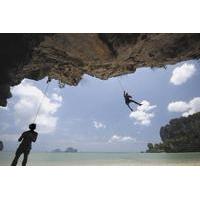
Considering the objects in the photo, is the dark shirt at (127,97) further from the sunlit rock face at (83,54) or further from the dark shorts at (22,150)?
the dark shorts at (22,150)

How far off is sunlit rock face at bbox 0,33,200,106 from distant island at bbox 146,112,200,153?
320 centimetres

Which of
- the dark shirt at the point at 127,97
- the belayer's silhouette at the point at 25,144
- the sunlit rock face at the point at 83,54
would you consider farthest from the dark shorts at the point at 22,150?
the dark shirt at the point at 127,97

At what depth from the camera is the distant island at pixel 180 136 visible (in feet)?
36.3

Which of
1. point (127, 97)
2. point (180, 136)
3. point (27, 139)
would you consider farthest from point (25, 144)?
point (180, 136)

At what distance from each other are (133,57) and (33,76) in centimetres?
266

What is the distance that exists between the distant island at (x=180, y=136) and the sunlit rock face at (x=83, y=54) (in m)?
3.20

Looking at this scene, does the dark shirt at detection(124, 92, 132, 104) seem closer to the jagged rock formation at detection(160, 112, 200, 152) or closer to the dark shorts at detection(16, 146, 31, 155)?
the jagged rock formation at detection(160, 112, 200, 152)

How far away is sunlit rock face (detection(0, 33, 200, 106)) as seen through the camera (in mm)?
7086

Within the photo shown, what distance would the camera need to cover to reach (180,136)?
41.1ft

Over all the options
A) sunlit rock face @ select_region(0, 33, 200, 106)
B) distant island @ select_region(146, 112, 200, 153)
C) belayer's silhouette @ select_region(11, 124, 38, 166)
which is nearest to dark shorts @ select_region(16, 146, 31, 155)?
belayer's silhouette @ select_region(11, 124, 38, 166)
